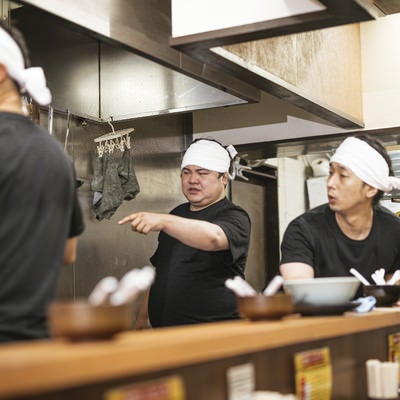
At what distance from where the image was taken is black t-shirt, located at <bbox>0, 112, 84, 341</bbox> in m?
1.76

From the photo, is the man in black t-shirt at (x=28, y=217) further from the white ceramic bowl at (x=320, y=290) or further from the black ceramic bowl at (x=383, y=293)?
the black ceramic bowl at (x=383, y=293)

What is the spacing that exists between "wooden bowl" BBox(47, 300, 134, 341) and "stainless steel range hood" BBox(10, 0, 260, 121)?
2130mm

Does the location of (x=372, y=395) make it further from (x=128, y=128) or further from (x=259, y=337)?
(x=128, y=128)

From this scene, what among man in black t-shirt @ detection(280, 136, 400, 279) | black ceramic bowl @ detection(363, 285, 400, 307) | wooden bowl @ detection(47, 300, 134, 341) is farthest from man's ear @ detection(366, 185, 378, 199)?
wooden bowl @ detection(47, 300, 134, 341)

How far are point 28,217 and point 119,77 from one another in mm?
2716

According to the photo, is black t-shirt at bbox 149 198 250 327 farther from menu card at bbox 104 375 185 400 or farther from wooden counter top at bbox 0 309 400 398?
menu card at bbox 104 375 185 400

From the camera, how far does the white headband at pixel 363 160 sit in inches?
130

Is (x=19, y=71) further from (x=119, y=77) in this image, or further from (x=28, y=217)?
(x=119, y=77)

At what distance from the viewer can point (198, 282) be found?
143 inches

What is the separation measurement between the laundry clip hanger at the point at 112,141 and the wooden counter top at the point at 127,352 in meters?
2.46

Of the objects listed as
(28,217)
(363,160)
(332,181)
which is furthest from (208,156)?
(28,217)

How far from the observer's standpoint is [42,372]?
1109 millimetres

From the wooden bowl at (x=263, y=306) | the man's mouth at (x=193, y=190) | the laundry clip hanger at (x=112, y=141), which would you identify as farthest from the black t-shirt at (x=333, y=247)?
the laundry clip hanger at (x=112, y=141)

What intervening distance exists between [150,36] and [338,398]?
1800 mm
